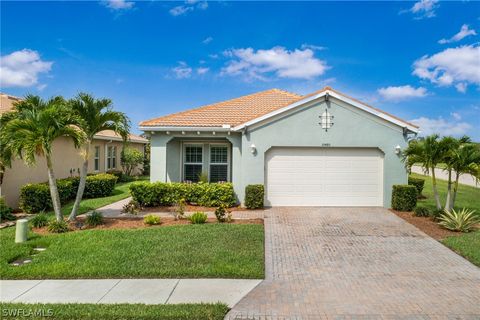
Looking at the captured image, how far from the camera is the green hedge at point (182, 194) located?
13.3 m

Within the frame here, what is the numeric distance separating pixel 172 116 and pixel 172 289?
10553 millimetres

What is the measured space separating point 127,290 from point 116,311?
2.86 ft

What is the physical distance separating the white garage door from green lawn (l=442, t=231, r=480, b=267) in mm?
4325

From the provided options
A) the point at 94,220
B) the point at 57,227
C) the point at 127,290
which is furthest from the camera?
the point at 94,220

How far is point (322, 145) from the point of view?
1322cm

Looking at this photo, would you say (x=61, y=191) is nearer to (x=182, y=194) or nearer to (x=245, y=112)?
(x=182, y=194)

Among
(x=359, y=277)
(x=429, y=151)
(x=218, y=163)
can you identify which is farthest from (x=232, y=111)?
(x=359, y=277)

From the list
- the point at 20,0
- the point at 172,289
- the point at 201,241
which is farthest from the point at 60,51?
the point at 172,289

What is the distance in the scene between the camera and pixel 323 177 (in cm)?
1349

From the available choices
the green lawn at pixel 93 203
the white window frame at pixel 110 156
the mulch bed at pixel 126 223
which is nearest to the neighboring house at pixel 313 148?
the mulch bed at pixel 126 223

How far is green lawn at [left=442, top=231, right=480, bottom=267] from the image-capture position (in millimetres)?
7465

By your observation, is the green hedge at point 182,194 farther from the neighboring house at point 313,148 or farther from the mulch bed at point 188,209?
the neighboring house at point 313,148

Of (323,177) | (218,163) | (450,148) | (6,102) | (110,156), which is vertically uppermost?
(6,102)

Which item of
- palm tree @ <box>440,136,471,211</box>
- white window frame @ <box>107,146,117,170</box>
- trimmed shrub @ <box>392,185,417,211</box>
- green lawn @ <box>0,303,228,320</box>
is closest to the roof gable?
palm tree @ <box>440,136,471,211</box>
